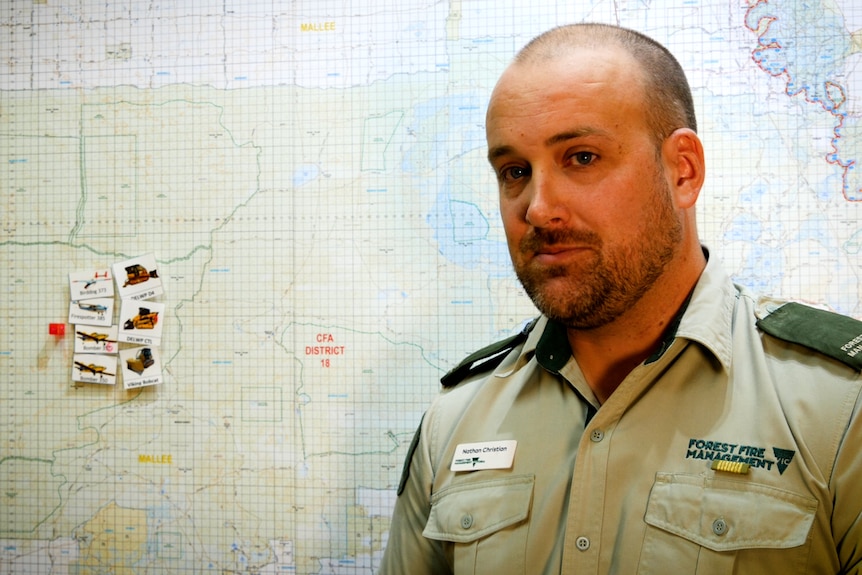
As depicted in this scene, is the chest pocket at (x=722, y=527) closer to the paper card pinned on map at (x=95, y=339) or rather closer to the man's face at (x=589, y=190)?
the man's face at (x=589, y=190)

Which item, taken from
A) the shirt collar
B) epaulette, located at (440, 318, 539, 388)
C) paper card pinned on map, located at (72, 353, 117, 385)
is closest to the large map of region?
paper card pinned on map, located at (72, 353, 117, 385)

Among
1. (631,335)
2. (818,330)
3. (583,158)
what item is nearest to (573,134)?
(583,158)

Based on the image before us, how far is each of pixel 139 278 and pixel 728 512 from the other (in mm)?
1500

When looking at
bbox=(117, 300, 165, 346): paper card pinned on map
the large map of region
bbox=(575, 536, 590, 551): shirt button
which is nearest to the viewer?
bbox=(575, 536, 590, 551): shirt button

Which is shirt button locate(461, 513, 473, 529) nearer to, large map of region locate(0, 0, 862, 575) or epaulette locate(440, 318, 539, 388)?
epaulette locate(440, 318, 539, 388)

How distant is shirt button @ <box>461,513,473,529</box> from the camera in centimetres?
118

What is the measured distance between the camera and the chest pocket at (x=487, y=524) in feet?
3.71

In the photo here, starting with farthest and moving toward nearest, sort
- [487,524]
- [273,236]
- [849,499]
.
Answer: [273,236] → [487,524] → [849,499]

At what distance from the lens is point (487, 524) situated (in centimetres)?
116

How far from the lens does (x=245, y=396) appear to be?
185cm

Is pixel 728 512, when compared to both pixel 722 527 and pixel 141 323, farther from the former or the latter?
pixel 141 323

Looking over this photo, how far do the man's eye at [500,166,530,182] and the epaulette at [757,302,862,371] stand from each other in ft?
1.45

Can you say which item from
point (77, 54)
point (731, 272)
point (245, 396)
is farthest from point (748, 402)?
point (77, 54)

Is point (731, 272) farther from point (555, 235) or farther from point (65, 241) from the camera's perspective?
point (65, 241)
